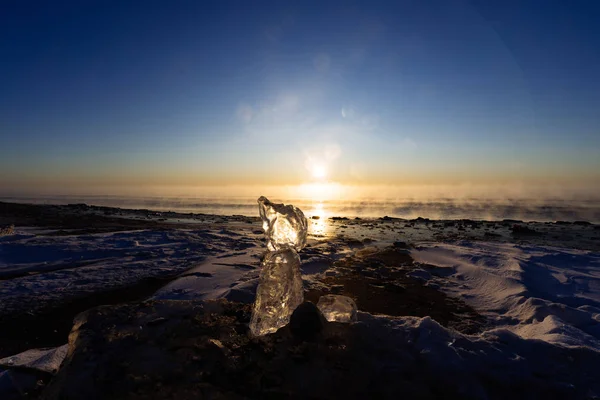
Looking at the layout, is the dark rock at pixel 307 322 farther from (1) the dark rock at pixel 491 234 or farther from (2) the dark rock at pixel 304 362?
(1) the dark rock at pixel 491 234

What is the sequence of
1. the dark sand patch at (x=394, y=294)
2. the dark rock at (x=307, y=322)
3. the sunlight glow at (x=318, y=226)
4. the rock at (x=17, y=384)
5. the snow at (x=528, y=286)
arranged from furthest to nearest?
1. the sunlight glow at (x=318, y=226)
2. the dark sand patch at (x=394, y=294)
3. the snow at (x=528, y=286)
4. the dark rock at (x=307, y=322)
5. the rock at (x=17, y=384)

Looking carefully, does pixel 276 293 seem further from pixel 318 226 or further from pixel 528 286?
pixel 318 226

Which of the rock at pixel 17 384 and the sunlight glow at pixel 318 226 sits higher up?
the sunlight glow at pixel 318 226

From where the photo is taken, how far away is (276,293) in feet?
9.39

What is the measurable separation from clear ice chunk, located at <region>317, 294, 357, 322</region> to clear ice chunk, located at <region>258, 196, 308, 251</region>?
713 mm

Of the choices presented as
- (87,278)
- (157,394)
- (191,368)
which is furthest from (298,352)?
(87,278)

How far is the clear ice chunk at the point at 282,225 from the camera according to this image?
10.7 feet

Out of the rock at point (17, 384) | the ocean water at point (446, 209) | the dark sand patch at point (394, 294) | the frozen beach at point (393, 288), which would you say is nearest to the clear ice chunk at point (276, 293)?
the frozen beach at point (393, 288)

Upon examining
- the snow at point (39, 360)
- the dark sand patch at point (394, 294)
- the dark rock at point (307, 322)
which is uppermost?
the dark rock at point (307, 322)

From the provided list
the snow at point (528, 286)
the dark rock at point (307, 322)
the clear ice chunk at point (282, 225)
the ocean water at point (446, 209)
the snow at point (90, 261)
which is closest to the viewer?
the dark rock at point (307, 322)

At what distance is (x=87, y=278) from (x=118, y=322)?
362 cm

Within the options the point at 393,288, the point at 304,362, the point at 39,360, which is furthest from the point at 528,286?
the point at 39,360

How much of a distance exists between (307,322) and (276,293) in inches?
16.7

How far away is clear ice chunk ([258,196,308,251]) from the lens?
10.7ft
